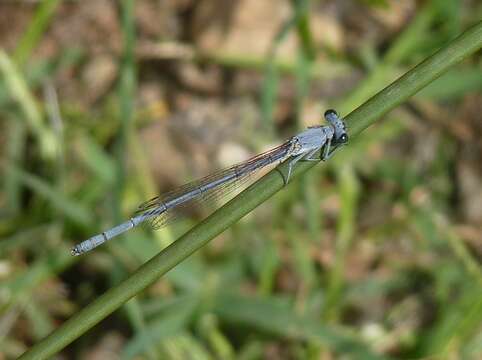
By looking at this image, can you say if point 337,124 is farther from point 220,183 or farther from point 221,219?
point 221,219

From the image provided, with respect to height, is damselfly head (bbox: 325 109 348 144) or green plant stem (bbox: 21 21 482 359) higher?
damselfly head (bbox: 325 109 348 144)

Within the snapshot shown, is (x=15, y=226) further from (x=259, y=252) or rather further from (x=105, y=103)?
(x=259, y=252)

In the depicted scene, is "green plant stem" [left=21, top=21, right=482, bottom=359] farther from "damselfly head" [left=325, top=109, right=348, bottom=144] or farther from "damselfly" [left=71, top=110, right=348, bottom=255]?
"damselfly" [left=71, top=110, right=348, bottom=255]

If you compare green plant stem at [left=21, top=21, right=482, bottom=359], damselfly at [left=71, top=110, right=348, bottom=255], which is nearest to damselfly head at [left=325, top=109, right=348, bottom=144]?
damselfly at [left=71, top=110, right=348, bottom=255]

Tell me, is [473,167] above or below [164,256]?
above

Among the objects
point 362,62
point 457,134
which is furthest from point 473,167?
point 362,62

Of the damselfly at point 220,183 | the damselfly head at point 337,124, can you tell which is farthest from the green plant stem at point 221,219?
the damselfly at point 220,183

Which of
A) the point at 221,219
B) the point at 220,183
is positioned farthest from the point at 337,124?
the point at 221,219

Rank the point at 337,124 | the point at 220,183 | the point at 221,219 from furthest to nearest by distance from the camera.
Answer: the point at 220,183, the point at 337,124, the point at 221,219
